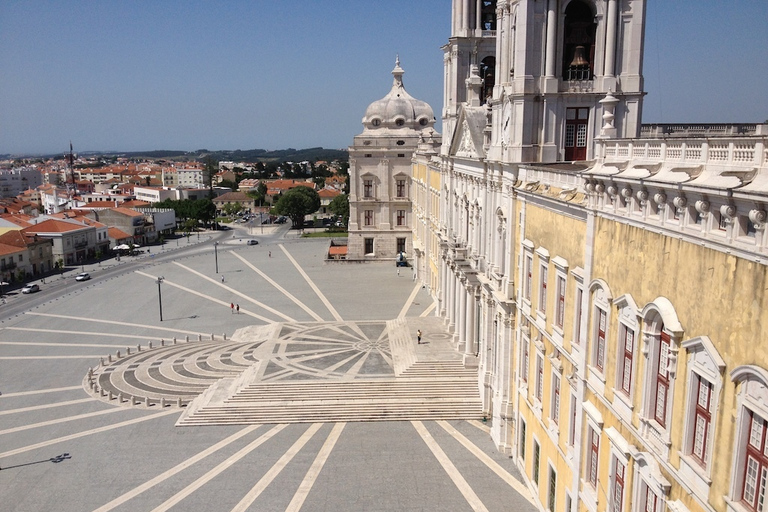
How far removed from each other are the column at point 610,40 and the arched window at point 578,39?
26.9 inches

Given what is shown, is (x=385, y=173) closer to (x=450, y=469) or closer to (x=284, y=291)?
(x=284, y=291)

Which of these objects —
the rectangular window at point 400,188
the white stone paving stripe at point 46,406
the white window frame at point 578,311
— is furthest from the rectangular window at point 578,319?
the rectangular window at point 400,188

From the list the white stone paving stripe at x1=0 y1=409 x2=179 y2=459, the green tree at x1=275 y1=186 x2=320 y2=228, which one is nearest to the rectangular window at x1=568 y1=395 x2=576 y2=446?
the white stone paving stripe at x1=0 y1=409 x2=179 y2=459

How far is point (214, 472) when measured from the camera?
75.9ft

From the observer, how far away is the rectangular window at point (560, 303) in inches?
693

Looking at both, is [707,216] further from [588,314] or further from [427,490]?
[427,490]

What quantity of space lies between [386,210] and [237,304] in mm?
23382

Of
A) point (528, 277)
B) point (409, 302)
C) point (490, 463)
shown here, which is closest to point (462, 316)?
point (490, 463)

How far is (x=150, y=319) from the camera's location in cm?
4450

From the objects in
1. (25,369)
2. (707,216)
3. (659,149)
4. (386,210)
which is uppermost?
(659,149)

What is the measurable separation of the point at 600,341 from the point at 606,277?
1.76 metres

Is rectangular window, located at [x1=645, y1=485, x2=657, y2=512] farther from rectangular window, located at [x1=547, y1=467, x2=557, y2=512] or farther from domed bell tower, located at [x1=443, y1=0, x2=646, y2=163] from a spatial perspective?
domed bell tower, located at [x1=443, y1=0, x2=646, y2=163]

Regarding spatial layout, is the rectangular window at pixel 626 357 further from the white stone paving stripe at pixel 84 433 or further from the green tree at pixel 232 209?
the green tree at pixel 232 209

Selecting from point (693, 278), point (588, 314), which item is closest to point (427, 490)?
point (588, 314)
